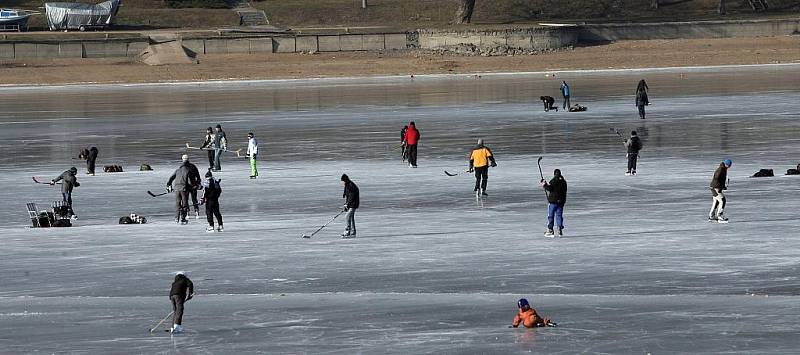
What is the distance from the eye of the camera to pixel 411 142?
3525cm

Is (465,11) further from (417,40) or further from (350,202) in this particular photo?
(350,202)

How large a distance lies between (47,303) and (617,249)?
9.10 m

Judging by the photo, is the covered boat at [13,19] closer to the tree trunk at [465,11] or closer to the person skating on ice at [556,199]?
the tree trunk at [465,11]

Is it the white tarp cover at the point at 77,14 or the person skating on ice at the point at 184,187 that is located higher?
the white tarp cover at the point at 77,14

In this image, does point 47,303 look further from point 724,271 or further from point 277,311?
point 724,271

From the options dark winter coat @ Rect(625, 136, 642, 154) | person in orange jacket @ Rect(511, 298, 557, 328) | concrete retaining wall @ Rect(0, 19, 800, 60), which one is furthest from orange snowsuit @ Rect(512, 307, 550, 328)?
concrete retaining wall @ Rect(0, 19, 800, 60)

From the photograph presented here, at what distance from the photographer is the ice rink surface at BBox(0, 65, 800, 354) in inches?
706

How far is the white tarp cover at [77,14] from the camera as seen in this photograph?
290 feet

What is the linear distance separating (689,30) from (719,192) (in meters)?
63.1

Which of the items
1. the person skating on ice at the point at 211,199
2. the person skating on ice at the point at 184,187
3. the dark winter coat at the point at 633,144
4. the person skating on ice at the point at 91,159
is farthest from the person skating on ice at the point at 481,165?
the person skating on ice at the point at 91,159

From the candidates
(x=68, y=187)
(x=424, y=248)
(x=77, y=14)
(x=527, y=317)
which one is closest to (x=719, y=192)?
(x=424, y=248)

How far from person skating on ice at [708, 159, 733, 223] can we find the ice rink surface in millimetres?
340

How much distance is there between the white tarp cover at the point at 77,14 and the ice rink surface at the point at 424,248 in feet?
137

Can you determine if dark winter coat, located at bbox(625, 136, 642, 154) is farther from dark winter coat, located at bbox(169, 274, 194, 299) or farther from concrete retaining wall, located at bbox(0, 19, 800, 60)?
concrete retaining wall, located at bbox(0, 19, 800, 60)
